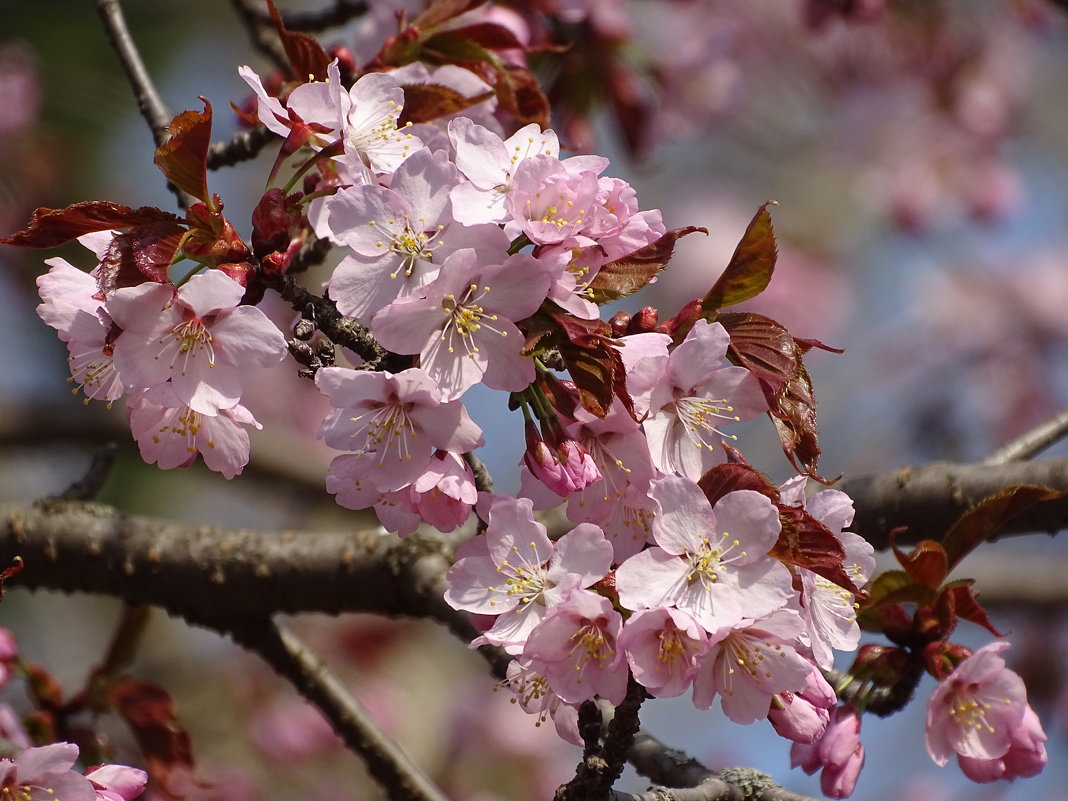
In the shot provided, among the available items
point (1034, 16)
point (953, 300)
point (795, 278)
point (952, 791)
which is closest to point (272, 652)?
point (1034, 16)

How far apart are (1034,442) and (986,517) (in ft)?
1.84

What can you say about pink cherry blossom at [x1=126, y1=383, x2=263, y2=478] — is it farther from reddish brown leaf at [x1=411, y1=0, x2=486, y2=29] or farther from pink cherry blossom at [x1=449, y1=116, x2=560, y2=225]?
reddish brown leaf at [x1=411, y1=0, x2=486, y2=29]

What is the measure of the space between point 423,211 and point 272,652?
108 cm

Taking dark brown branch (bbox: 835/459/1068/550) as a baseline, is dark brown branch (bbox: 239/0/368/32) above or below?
above

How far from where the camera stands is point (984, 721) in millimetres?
1313

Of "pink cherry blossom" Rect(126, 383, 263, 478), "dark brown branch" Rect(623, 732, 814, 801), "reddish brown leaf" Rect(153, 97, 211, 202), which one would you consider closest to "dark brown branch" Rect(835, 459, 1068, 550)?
"dark brown branch" Rect(623, 732, 814, 801)

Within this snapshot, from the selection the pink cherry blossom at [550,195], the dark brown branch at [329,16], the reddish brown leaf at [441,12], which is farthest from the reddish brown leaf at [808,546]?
the dark brown branch at [329,16]

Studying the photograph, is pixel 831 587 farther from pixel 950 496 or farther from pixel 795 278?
pixel 795 278

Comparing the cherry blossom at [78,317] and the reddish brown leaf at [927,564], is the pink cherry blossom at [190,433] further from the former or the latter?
the reddish brown leaf at [927,564]

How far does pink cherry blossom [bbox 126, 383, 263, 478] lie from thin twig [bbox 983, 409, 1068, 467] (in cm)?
125

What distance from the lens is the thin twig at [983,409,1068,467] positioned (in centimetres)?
181

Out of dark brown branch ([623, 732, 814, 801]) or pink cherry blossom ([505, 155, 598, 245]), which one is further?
dark brown branch ([623, 732, 814, 801])

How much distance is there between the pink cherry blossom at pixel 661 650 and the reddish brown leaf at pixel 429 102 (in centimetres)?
71

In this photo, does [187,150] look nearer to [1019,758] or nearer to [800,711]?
[800,711]
